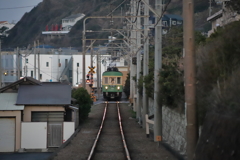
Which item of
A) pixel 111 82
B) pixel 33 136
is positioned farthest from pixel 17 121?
pixel 111 82

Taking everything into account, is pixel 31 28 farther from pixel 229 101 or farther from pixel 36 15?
pixel 229 101

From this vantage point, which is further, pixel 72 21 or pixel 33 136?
pixel 72 21

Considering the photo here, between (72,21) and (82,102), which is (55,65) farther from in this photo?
(72,21)

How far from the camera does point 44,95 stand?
68.4 feet

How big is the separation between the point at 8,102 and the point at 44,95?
1.80 metres

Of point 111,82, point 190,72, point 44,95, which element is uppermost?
point 190,72

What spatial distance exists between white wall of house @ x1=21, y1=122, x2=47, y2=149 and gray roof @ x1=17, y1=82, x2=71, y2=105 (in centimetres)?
131

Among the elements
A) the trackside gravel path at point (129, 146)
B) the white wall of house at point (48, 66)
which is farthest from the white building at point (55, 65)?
the trackside gravel path at point (129, 146)

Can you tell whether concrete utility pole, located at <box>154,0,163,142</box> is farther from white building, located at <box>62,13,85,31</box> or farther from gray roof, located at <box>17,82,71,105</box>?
white building, located at <box>62,13,85,31</box>

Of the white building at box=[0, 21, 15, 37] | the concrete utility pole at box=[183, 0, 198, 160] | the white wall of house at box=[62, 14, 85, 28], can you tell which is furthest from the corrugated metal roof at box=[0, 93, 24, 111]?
the white building at box=[0, 21, 15, 37]

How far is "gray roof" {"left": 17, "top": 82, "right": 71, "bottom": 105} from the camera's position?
20219 millimetres

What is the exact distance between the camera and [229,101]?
774 cm

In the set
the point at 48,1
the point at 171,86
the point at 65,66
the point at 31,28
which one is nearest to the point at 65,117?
the point at 171,86

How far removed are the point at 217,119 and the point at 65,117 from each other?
49.0 feet
